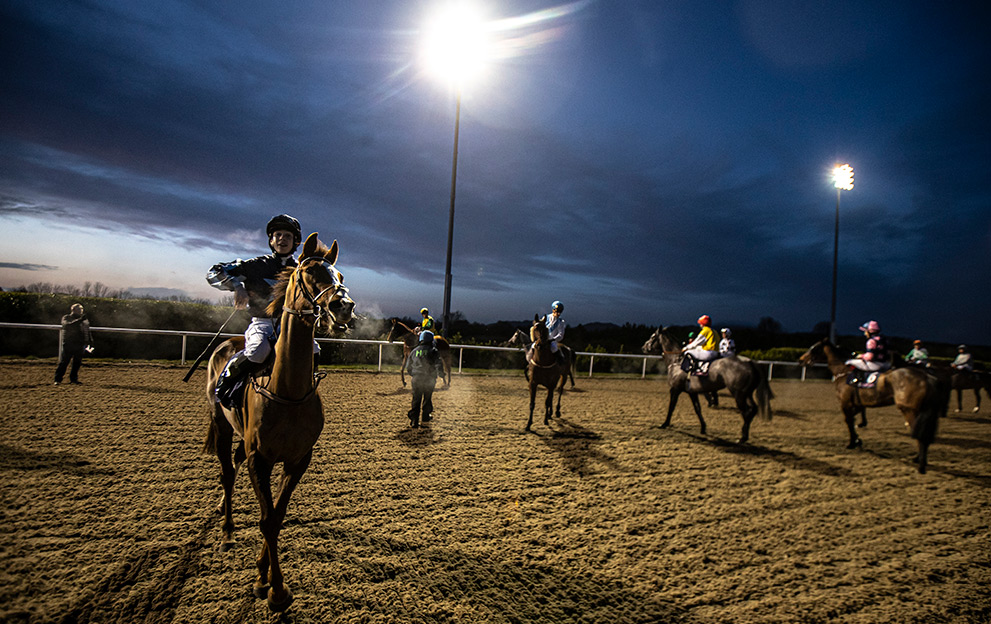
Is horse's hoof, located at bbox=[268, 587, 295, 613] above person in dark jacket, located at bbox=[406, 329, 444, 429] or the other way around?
the other way around

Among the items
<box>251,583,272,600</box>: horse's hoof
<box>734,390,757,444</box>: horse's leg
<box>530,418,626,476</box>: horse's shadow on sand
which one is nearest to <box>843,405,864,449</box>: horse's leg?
<box>734,390,757,444</box>: horse's leg

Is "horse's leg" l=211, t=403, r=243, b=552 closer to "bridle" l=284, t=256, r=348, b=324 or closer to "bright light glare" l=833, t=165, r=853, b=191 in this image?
"bridle" l=284, t=256, r=348, b=324

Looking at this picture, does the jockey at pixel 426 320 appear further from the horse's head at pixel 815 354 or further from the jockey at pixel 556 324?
the horse's head at pixel 815 354

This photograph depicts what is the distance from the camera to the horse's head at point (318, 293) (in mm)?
2438

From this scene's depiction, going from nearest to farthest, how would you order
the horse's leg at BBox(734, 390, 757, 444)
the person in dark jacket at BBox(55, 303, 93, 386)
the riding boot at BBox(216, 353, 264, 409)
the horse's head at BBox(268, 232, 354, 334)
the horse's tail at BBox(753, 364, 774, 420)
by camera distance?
the horse's head at BBox(268, 232, 354, 334) < the riding boot at BBox(216, 353, 264, 409) < the horse's tail at BBox(753, 364, 774, 420) < the horse's leg at BBox(734, 390, 757, 444) < the person in dark jacket at BBox(55, 303, 93, 386)

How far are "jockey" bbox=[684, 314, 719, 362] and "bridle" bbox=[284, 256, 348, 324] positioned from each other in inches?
320

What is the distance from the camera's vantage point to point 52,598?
2736 millimetres

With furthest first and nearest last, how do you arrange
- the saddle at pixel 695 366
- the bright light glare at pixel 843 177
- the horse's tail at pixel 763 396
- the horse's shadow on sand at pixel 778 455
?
the bright light glare at pixel 843 177
the saddle at pixel 695 366
the horse's tail at pixel 763 396
the horse's shadow on sand at pixel 778 455

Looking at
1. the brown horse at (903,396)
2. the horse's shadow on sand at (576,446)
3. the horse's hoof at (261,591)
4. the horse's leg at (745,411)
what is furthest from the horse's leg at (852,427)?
the horse's hoof at (261,591)

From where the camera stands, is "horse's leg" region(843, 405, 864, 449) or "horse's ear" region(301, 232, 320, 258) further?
"horse's leg" region(843, 405, 864, 449)

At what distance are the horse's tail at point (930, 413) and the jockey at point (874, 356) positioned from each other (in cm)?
115

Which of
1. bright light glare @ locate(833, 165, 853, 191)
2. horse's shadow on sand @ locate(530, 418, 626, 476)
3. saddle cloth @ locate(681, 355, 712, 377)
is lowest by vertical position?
horse's shadow on sand @ locate(530, 418, 626, 476)

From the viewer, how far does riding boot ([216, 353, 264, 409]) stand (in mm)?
3174

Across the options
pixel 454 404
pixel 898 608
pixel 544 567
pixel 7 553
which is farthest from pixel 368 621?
pixel 454 404
